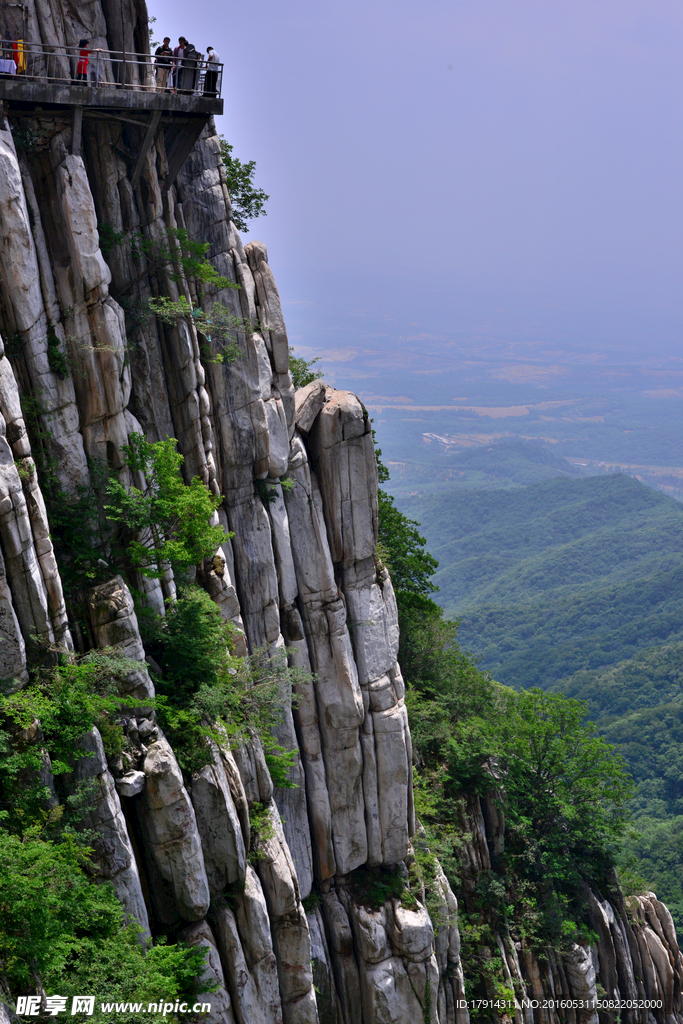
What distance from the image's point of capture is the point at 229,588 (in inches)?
1032

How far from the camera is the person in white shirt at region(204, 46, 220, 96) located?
953 inches

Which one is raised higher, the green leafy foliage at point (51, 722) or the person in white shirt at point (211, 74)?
the person in white shirt at point (211, 74)

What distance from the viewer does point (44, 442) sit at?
2114cm

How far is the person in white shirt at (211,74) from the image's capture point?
24203 millimetres

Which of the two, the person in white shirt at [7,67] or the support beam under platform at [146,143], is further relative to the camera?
the support beam under platform at [146,143]

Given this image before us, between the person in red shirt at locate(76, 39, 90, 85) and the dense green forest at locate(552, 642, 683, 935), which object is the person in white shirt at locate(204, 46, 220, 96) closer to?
the person in red shirt at locate(76, 39, 90, 85)

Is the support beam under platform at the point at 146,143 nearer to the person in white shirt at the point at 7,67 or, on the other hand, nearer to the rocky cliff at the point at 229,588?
the rocky cliff at the point at 229,588

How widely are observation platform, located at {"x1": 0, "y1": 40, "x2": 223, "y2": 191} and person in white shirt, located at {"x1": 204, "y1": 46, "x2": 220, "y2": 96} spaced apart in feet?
0.09

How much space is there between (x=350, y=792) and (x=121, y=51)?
2687cm

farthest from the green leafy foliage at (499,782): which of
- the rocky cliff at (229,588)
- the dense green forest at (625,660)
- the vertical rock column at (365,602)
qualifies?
the dense green forest at (625,660)

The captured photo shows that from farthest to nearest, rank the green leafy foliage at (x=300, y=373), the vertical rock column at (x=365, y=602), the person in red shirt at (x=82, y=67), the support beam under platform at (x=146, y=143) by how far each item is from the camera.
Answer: the green leafy foliage at (x=300, y=373), the vertical rock column at (x=365, y=602), the support beam under platform at (x=146, y=143), the person in red shirt at (x=82, y=67)

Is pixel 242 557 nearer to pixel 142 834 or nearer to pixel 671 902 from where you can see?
pixel 142 834

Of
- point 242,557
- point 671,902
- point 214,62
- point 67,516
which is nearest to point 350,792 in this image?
point 242,557

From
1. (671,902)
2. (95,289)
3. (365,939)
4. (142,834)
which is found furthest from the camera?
(671,902)
